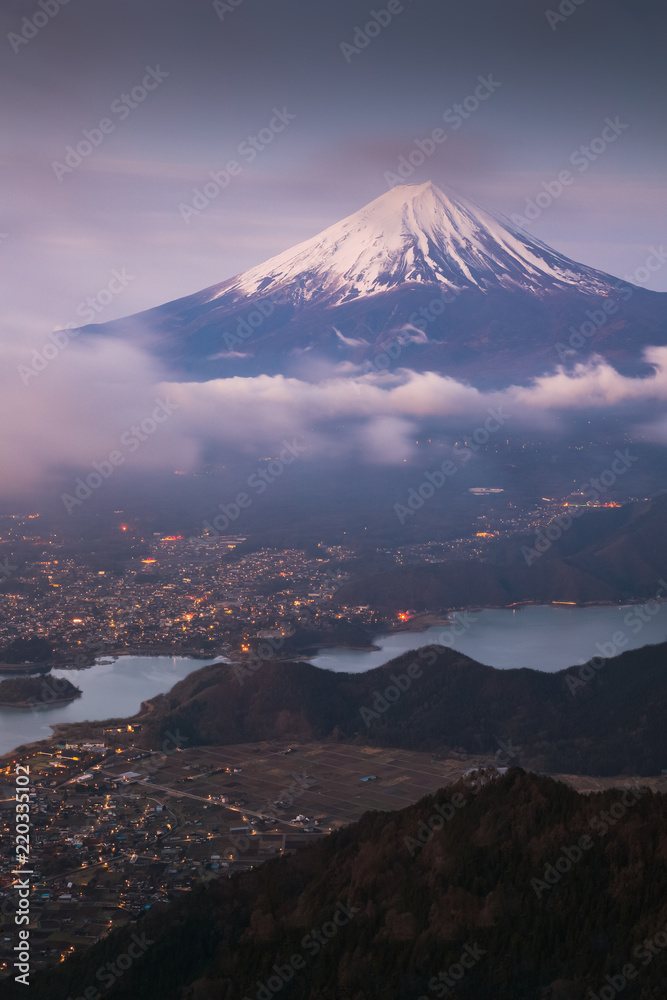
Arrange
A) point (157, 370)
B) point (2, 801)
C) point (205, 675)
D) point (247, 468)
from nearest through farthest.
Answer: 1. point (2, 801)
2. point (205, 675)
3. point (247, 468)
4. point (157, 370)

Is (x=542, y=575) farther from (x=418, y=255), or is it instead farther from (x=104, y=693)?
(x=418, y=255)

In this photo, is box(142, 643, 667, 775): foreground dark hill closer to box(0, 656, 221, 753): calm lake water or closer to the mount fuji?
box(0, 656, 221, 753): calm lake water

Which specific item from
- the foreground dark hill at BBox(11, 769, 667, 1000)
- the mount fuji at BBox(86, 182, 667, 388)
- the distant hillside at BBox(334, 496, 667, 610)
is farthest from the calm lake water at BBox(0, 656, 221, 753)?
the mount fuji at BBox(86, 182, 667, 388)

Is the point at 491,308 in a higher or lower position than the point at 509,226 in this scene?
lower

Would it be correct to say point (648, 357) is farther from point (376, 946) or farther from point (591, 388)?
point (376, 946)

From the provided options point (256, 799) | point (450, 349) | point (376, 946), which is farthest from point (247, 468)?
point (376, 946)

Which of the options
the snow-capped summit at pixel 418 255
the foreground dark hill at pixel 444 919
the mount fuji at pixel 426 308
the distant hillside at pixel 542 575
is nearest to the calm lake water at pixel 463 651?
the distant hillside at pixel 542 575
